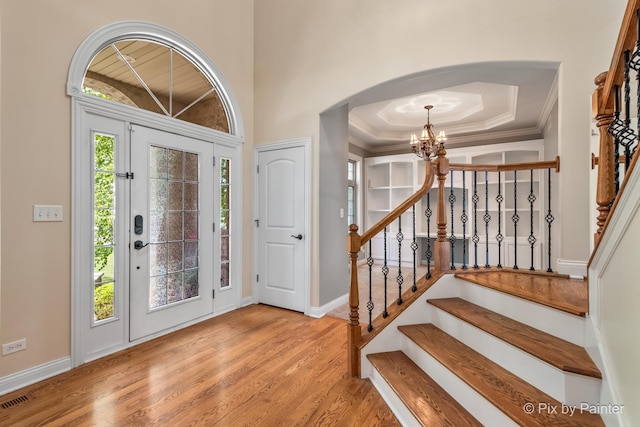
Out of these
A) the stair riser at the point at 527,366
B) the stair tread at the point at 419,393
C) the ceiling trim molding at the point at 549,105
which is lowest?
the stair tread at the point at 419,393

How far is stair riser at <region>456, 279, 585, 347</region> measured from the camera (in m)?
1.71

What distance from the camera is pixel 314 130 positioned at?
3643mm

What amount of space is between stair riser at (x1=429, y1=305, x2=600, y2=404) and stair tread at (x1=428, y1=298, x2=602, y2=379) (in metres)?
0.03

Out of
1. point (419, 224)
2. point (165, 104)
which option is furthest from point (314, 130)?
point (419, 224)

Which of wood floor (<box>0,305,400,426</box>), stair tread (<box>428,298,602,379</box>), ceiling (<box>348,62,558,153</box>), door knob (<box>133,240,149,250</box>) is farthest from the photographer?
ceiling (<box>348,62,558,153</box>)

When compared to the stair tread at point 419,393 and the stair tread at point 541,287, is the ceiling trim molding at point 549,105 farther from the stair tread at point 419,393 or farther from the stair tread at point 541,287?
the stair tread at point 419,393

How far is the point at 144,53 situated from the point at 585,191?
4.15 metres

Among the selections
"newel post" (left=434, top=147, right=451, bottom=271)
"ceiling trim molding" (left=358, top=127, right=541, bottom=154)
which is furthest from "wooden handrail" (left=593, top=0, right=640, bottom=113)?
"ceiling trim molding" (left=358, top=127, right=541, bottom=154)

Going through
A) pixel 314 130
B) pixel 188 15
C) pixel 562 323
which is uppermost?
pixel 188 15

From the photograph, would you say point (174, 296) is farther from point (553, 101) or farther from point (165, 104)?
point (553, 101)

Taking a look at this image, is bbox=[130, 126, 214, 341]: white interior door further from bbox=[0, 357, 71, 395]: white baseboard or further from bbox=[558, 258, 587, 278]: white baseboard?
bbox=[558, 258, 587, 278]: white baseboard

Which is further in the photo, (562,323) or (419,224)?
(419,224)

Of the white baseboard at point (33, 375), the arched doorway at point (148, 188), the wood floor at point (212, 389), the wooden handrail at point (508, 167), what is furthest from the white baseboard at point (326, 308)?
the white baseboard at point (33, 375)

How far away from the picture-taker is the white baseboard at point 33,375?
82.9 inches
